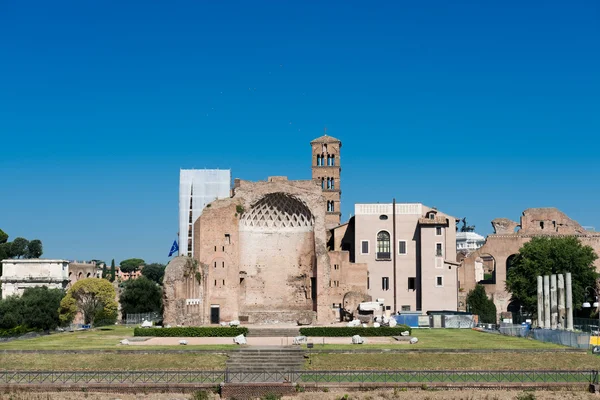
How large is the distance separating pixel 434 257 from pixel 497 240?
11.7 m

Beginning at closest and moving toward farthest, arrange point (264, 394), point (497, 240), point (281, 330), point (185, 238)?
1. point (264, 394)
2. point (281, 330)
3. point (497, 240)
4. point (185, 238)

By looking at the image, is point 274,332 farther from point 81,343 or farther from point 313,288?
point 81,343

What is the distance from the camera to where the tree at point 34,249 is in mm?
142625

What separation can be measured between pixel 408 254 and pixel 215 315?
21235mm

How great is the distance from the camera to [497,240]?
279 feet

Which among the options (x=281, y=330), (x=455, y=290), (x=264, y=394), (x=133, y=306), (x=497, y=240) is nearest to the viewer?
(x=264, y=394)

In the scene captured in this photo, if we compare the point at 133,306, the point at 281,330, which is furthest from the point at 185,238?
the point at 281,330

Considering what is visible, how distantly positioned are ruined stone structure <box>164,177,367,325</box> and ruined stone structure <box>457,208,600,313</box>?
49.9 feet

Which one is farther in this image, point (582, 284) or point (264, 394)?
point (582, 284)

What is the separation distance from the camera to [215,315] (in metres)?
70.0

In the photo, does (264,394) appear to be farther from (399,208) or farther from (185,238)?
(185,238)

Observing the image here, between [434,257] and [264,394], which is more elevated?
[434,257]

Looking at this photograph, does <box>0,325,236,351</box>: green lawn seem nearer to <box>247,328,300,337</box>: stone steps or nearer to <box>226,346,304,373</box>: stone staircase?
<box>226,346,304,373</box>: stone staircase

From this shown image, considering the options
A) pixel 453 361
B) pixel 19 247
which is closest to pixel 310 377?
pixel 453 361
